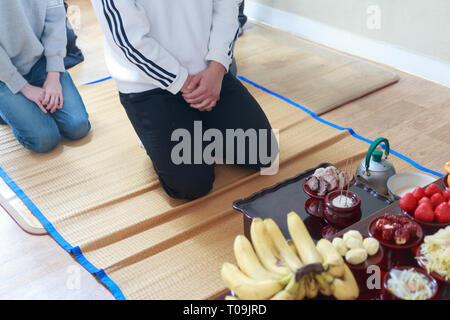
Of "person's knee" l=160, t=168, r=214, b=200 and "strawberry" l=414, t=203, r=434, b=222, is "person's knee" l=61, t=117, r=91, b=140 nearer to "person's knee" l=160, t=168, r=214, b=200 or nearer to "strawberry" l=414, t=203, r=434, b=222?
"person's knee" l=160, t=168, r=214, b=200

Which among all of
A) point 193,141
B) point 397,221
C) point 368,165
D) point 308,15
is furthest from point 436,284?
point 308,15

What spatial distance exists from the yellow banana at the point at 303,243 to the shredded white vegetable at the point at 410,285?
155 millimetres

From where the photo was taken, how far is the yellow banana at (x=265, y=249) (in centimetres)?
104

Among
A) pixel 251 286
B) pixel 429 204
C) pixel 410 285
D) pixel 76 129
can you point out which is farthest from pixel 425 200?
pixel 76 129

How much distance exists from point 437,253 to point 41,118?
1728mm

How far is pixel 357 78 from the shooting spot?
107 inches

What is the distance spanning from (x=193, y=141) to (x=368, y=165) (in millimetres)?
658

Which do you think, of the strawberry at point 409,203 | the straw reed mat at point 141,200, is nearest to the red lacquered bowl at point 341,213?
the strawberry at point 409,203

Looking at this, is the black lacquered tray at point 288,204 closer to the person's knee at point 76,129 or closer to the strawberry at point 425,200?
the strawberry at point 425,200

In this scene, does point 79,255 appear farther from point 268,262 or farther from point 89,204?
point 268,262

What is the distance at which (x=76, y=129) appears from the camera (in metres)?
2.24

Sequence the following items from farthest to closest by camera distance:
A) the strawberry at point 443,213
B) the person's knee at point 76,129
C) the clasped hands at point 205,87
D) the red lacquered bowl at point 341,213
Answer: the person's knee at point 76,129 → the clasped hands at point 205,87 → the red lacquered bowl at point 341,213 → the strawberry at point 443,213

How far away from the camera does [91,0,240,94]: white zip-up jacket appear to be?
1649 millimetres

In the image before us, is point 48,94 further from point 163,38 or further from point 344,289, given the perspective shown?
point 344,289
